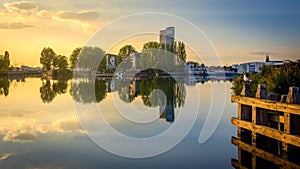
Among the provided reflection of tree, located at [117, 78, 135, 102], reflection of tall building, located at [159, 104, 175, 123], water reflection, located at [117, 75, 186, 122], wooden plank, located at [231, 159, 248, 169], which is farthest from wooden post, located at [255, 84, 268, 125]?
reflection of tree, located at [117, 78, 135, 102]

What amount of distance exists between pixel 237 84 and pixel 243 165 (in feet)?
40.4

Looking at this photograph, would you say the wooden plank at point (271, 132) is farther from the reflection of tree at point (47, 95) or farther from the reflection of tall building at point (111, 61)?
the reflection of tall building at point (111, 61)

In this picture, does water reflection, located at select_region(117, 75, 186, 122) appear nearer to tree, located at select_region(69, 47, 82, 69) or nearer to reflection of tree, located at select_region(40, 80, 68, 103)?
reflection of tree, located at select_region(40, 80, 68, 103)

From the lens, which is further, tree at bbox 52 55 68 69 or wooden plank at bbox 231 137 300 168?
Answer: tree at bbox 52 55 68 69

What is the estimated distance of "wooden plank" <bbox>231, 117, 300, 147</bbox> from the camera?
10.1 m

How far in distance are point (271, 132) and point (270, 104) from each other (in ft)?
2.73

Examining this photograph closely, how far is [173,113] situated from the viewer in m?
21.5

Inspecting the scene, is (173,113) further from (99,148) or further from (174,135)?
(99,148)

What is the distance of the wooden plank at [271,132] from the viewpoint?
1011 cm

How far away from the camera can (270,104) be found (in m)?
11.4

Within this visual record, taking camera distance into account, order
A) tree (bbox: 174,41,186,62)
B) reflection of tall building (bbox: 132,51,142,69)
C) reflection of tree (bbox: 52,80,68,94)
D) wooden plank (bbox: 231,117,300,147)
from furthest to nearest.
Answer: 1. tree (bbox: 174,41,186,62)
2. reflection of tall building (bbox: 132,51,142,69)
3. reflection of tree (bbox: 52,80,68,94)
4. wooden plank (bbox: 231,117,300,147)

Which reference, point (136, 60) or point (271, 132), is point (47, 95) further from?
point (136, 60)

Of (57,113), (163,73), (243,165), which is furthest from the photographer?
(163,73)

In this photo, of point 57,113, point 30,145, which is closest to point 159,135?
point 30,145
